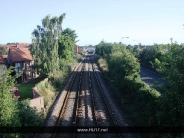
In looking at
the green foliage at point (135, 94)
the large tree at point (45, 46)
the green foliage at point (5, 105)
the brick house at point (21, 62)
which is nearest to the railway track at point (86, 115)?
the green foliage at point (135, 94)

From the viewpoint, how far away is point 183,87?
35.1 ft

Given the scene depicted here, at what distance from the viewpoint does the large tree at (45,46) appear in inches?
1299

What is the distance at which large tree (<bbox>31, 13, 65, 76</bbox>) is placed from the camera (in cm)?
3300

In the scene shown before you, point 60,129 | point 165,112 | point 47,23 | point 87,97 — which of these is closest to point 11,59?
point 47,23

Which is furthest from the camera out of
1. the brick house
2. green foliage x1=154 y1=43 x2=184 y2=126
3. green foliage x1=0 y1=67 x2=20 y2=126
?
the brick house

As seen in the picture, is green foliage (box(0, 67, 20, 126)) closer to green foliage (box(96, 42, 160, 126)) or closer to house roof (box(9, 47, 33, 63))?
green foliage (box(96, 42, 160, 126))

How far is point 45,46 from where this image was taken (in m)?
33.2

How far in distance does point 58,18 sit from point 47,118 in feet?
69.2

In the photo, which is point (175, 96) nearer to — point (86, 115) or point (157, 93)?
point (157, 93)

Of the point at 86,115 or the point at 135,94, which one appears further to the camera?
the point at 135,94

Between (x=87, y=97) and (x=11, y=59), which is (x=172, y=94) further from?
(x=11, y=59)

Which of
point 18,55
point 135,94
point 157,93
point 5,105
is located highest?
point 18,55

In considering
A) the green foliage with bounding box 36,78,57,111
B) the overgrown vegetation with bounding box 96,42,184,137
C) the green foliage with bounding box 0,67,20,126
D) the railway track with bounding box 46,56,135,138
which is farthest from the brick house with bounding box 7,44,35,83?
the green foliage with bounding box 0,67,20,126

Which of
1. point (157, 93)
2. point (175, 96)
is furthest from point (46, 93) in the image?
point (175, 96)
